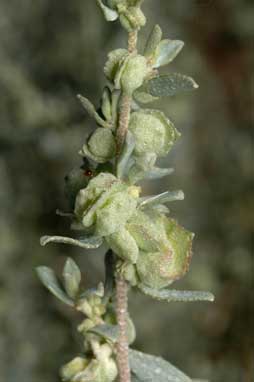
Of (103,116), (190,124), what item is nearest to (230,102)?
(190,124)

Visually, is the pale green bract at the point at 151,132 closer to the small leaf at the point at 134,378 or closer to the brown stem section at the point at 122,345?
the brown stem section at the point at 122,345

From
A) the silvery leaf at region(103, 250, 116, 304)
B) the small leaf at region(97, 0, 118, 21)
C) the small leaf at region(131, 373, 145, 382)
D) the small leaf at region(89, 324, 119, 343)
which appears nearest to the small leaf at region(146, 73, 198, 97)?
the small leaf at region(97, 0, 118, 21)

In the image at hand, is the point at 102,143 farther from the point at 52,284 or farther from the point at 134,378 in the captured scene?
the point at 134,378

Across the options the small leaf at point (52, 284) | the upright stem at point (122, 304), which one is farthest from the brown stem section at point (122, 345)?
the small leaf at point (52, 284)

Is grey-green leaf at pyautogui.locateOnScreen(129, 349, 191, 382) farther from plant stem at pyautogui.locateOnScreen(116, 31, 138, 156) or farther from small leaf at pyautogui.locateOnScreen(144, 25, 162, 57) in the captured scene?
small leaf at pyautogui.locateOnScreen(144, 25, 162, 57)

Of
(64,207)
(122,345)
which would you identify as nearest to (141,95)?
(122,345)

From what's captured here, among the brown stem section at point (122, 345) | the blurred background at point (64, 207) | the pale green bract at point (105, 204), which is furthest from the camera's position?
the blurred background at point (64, 207)
